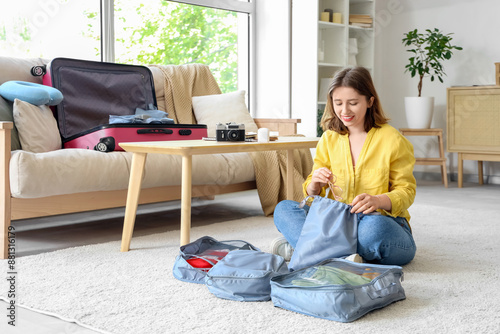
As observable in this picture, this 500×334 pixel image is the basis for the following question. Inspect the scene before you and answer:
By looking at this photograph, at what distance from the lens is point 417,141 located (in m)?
5.48

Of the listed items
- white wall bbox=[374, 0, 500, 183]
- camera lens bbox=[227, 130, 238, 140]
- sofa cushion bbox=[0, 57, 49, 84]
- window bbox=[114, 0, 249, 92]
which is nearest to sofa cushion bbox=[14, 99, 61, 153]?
sofa cushion bbox=[0, 57, 49, 84]

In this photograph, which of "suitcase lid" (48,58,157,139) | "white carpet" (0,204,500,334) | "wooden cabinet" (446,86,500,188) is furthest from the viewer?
"wooden cabinet" (446,86,500,188)

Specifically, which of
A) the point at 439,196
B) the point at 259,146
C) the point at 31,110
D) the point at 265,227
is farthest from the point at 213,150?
the point at 439,196

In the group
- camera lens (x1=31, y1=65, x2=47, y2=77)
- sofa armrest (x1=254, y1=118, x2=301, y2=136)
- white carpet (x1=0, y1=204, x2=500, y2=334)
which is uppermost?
camera lens (x1=31, y1=65, x2=47, y2=77)

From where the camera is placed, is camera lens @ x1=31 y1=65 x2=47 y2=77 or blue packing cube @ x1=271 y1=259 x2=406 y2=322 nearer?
blue packing cube @ x1=271 y1=259 x2=406 y2=322

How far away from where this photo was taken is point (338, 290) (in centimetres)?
153

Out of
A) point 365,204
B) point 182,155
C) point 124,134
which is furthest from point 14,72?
point 365,204

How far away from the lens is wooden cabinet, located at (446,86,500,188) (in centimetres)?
461

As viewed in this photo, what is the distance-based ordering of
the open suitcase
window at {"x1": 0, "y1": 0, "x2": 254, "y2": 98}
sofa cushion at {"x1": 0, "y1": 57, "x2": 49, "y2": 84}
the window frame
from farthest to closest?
the window frame → window at {"x1": 0, "y1": 0, "x2": 254, "y2": 98} → sofa cushion at {"x1": 0, "y1": 57, "x2": 49, "y2": 84} → the open suitcase

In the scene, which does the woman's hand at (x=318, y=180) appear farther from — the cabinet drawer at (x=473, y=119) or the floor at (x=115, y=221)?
the cabinet drawer at (x=473, y=119)

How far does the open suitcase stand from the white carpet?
57 centimetres

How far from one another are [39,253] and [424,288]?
4.93ft

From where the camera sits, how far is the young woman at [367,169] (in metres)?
1.98

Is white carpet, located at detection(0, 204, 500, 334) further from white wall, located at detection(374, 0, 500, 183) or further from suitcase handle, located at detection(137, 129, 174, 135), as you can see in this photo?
white wall, located at detection(374, 0, 500, 183)
